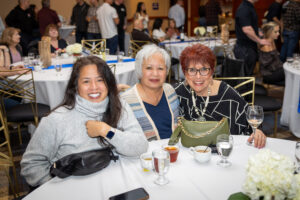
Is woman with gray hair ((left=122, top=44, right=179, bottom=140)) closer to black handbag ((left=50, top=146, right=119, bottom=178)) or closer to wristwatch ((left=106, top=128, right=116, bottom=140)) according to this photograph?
wristwatch ((left=106, top=128, right=116, bottom=140))

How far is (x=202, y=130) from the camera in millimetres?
1569

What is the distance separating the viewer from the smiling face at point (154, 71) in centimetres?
202

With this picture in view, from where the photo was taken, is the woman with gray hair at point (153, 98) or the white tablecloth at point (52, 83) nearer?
the woman with gray hair at point (153, 98)

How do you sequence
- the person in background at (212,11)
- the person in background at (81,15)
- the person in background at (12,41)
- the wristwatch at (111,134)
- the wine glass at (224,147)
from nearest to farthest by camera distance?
1. the wine glass at (224,147)
2. the wristwatch at (111,134)
3. the person in background at (12,41)
4. the person in background at (81,15)
5. the person in background at (212,11)

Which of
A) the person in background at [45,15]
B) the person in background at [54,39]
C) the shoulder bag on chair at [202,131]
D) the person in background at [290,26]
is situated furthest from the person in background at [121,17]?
the shoulder bag on chair at [202,131]

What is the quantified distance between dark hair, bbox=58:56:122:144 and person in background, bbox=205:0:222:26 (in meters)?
7.11

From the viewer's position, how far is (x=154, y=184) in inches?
49.8

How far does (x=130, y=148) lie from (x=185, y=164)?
275 mm

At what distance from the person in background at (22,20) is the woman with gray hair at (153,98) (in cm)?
555

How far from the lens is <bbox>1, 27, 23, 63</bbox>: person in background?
417cm

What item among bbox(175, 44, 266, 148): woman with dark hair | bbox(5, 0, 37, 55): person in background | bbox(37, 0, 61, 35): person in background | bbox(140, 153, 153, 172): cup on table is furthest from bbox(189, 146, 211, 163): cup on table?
bbox(37, 0, 61, 35): person in background

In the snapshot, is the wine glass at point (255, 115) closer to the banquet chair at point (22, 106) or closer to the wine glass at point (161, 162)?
the wine glass at point (161, 162)

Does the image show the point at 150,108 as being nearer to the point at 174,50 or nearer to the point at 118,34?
the point at 174,50

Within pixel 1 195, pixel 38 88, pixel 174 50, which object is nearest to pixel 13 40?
pixel 38 88
